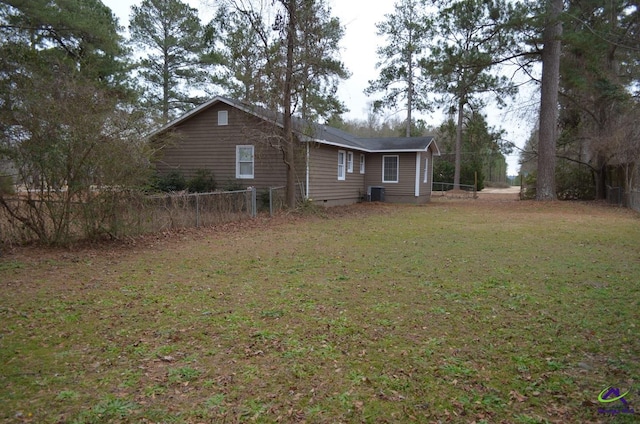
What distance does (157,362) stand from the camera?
3.78 metres

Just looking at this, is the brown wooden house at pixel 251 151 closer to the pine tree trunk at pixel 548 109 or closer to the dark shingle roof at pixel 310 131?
the dark shingle roof at pixel 310 131

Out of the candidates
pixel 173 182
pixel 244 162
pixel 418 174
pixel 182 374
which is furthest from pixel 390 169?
pixel 182 374

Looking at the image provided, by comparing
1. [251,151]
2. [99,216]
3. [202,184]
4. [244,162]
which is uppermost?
[251,151]

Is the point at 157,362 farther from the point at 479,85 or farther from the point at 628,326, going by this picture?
the point at 479,85

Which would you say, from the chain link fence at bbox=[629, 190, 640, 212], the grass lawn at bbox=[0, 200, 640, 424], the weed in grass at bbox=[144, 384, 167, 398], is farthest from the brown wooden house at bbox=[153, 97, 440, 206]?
the weed in grass at bbox=[144, 384, 167, 398]

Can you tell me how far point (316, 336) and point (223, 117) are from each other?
14.6 meters

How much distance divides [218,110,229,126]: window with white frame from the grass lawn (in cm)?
980

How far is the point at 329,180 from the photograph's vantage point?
1894 centimetres

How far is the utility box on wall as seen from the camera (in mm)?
22984

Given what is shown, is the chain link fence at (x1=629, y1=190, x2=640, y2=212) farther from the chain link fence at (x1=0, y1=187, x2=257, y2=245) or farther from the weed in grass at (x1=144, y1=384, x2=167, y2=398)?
the weed in grass at (x1=144, y1=384, x2=167, y2=398)

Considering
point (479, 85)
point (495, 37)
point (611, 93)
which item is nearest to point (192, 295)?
point (495, 37)

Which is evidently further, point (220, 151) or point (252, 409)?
point (220, 151)
